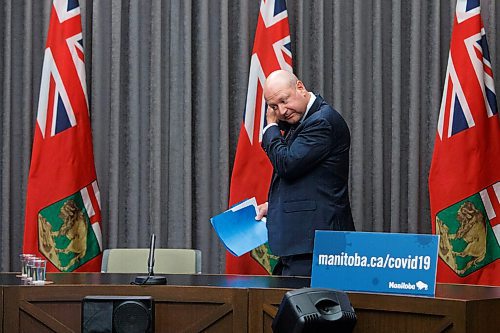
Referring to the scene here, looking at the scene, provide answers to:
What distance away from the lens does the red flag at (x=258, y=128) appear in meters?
4.88

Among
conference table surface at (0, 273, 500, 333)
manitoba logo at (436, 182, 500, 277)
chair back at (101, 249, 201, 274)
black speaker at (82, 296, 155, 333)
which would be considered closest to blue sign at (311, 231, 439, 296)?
conference table surface at (0, 273, 500, 333)

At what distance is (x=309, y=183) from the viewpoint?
342 cm

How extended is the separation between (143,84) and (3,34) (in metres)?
0.93

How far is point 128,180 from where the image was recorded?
17.5ft

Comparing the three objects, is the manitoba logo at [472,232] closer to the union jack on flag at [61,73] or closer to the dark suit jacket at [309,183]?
the dark suit jacket at [309,183]

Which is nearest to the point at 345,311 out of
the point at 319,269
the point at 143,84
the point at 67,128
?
the point at 319,269

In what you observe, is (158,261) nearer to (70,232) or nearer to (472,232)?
(70,232)

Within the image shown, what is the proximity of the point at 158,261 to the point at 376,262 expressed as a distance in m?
1.48

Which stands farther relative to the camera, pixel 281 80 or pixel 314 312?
pixel 281 80

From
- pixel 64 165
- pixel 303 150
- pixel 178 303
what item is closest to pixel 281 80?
pixel 303 150

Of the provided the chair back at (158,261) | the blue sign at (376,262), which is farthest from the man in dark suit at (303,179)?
the blue sign at (376,262)

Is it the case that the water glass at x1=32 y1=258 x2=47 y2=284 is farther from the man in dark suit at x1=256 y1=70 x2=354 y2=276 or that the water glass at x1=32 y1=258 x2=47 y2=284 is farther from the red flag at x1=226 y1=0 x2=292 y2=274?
the red flag at x1=226 y1=0 x2=292 y2=274

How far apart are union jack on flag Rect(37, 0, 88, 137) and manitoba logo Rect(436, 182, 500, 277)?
2.21m

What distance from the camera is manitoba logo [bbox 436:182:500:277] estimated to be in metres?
4.58
